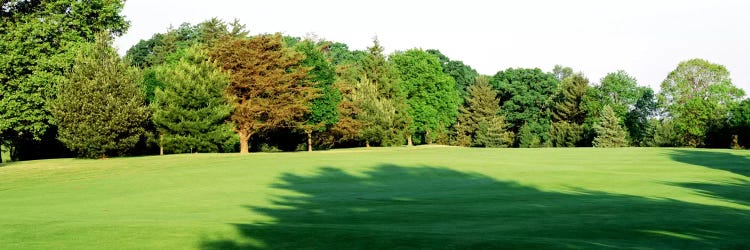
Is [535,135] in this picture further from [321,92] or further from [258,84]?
[258,84]

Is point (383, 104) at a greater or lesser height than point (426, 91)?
lesser

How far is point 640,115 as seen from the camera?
103m

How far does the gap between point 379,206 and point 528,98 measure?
319 feet

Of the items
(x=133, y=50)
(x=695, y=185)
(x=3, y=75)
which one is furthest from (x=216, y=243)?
(x=133, y=50)

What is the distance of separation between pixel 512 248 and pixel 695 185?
18.0 meters

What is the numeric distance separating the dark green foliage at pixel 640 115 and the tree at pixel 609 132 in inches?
387

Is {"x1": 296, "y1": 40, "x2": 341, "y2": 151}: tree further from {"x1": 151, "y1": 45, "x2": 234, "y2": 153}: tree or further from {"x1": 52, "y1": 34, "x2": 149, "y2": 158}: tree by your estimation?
{"x1": 52, "y1": 34, "x2": 149, "y2": 158}: tree

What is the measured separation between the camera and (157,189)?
1047 inches

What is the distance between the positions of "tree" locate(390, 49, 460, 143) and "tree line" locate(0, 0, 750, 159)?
0.22 metres

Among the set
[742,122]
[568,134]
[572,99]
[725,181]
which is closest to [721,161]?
[725,181]

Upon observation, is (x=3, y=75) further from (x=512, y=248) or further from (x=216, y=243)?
(x=512, y=248)

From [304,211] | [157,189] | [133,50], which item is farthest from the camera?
[133,50]

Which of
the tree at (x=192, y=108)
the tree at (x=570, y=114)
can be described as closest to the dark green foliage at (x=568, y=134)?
the tree at (x=570, y=114)

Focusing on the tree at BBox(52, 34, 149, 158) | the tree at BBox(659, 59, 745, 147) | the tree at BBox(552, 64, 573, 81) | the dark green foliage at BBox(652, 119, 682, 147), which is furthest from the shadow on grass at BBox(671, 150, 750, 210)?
the tree at BBox(552, 64, 573, 81)
